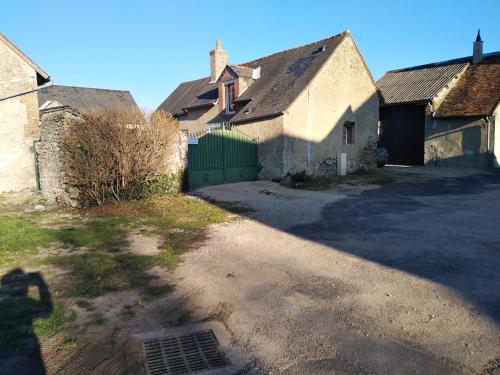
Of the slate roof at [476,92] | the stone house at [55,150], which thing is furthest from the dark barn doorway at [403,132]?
the stone house at [55,150]

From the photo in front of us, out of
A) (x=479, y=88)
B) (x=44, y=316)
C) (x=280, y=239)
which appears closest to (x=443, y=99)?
(x=479, y=88)

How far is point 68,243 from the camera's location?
7434 millimetres

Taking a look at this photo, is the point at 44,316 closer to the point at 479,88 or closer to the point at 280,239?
the point at 280,239

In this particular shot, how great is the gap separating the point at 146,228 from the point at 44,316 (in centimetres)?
446

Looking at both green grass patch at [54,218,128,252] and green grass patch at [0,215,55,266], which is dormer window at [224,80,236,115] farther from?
green grass patch at [0,215,55,266]

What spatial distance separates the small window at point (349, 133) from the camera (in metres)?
18.8

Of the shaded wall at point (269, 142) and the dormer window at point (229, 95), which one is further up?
the dormer window at point (229, 95)

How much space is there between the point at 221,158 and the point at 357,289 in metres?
11.7

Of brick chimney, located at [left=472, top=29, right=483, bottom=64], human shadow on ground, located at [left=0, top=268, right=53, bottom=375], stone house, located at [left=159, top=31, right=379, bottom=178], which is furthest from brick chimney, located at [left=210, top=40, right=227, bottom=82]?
human shadow on ground, located at [left=0, top=268, right=53, bottom=375]

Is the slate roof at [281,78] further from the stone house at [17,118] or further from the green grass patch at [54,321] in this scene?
the green grass patch at [54,321]

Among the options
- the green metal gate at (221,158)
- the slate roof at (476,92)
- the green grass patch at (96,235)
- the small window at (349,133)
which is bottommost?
the green grass patch at (96,235)

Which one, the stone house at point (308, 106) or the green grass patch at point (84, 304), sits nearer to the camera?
the green grass patch at point (84, 304)

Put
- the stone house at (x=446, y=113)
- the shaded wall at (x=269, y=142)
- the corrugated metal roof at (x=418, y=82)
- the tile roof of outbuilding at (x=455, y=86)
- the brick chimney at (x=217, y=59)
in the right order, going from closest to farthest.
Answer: the shaded wall at (x=269, y=142), the stone house at (x=446, y=113), the tile roof of outbuilding at (x=455, y=86), the corrugated metal roof at (x=418, y=82), the brick chimney at (x=217, y=59)

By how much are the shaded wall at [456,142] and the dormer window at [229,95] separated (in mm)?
11743
